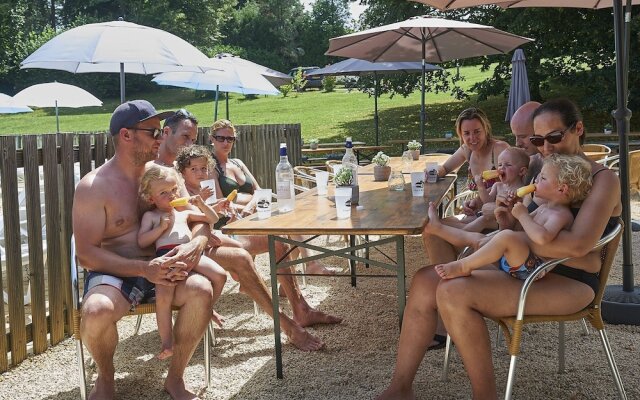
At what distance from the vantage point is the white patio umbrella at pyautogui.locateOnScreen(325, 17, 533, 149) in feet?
25.4

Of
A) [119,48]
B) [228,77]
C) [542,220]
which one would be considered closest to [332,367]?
[542,220]

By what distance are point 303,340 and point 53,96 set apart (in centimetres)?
1252

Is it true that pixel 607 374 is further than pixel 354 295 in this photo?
No

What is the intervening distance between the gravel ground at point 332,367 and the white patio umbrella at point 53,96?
1113 centimetres

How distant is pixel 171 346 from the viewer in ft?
10.9

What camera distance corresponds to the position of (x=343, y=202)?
352 centimetres

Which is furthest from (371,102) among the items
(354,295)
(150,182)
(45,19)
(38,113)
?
(45,19)

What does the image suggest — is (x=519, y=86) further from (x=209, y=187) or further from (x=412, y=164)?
(x=209, y=187)

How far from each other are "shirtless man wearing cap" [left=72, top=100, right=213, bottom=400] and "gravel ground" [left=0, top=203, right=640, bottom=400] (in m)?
0.36

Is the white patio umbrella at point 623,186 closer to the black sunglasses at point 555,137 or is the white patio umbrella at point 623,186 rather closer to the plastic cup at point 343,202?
the black sunglasses at point 555,137

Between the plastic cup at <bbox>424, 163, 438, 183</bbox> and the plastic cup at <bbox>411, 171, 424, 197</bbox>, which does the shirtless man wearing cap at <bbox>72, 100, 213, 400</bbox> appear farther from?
the plastic cup at <bbox>424, 163, 438, 183</bbox>

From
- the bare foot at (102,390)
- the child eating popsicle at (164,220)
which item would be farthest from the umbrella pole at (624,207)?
the bare foot at (102,390)

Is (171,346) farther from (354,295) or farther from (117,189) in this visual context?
(354,295)

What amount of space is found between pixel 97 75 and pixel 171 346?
121ft
